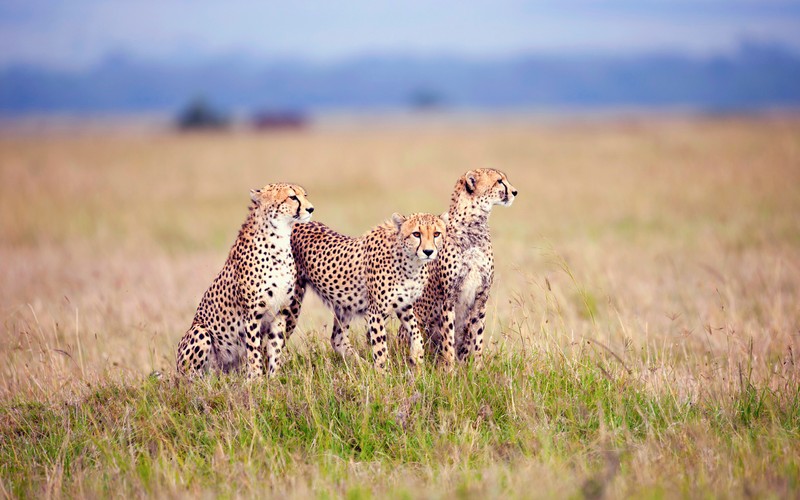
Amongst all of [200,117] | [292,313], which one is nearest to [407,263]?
[292,313]

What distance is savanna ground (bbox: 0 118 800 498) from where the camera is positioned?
3688 mm

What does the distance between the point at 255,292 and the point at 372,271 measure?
2.00 feet

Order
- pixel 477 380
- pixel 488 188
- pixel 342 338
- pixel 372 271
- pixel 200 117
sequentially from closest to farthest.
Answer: pixel 477 380 → pixel 372 271 → pixel 488 188 → pixel 342 338 → pixel 200 117

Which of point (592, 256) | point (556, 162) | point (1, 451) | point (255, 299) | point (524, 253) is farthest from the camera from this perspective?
point (556, 162)

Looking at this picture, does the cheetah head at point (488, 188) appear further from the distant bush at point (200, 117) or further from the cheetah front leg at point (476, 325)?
the distant bush at point (200, 117)

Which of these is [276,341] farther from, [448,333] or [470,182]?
[470,182]

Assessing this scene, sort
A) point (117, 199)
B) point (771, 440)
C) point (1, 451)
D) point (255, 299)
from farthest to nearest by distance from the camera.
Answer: point (117, 199) → point (255, 299) → point (1, 451) → point (771, 440)

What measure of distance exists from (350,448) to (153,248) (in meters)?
7.41

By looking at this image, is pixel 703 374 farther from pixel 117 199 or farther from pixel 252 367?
pixel 117 199

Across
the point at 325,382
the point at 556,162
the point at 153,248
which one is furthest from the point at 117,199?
the point at 325,382

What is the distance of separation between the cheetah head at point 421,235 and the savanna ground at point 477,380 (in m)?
0.59

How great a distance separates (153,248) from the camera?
10836mm

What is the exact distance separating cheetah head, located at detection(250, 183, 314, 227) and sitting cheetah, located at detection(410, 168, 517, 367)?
79 cm

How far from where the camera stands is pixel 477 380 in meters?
4.39
